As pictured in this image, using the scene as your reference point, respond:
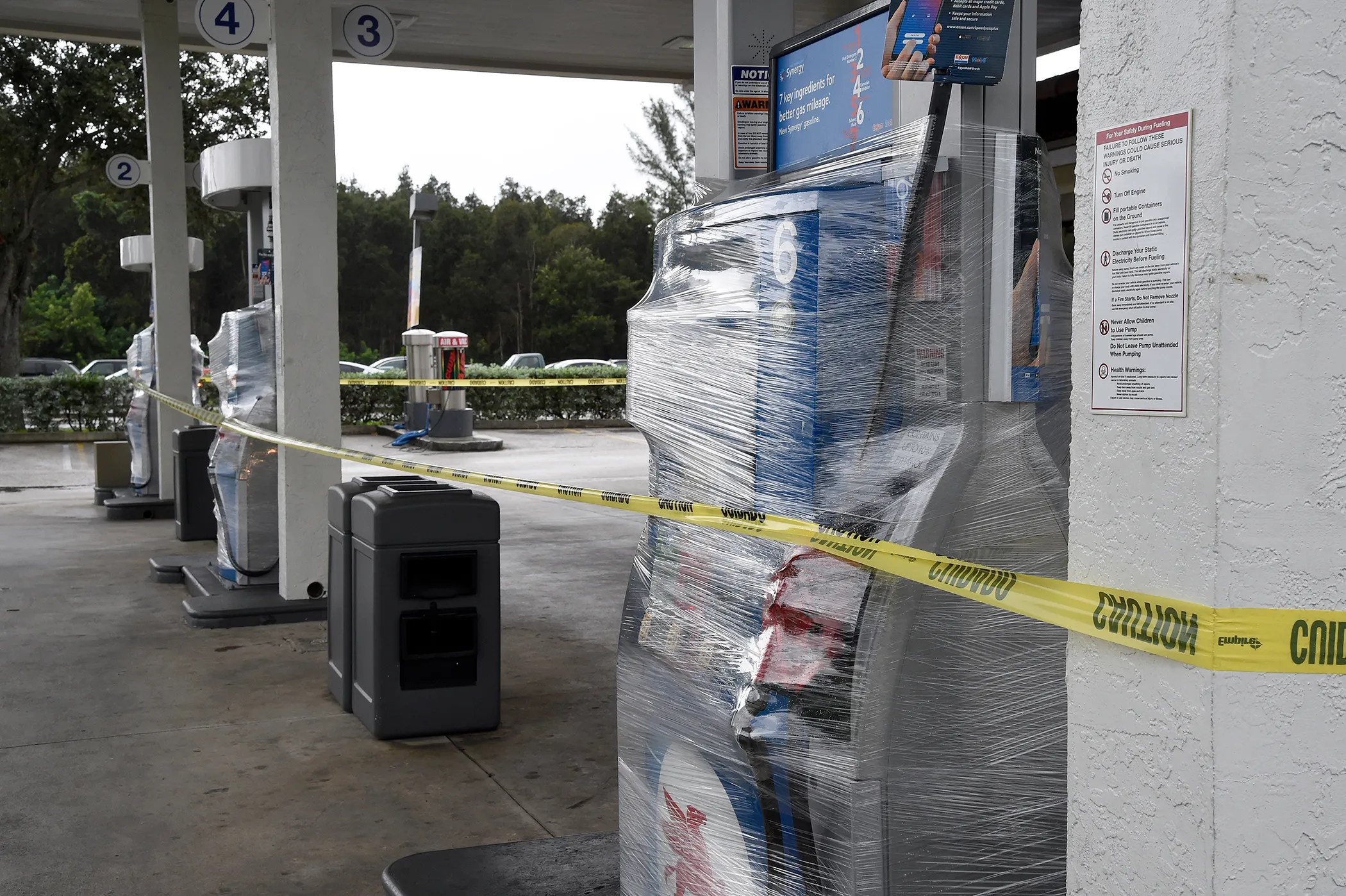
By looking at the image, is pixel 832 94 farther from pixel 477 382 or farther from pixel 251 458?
pixel 477 382

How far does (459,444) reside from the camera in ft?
62.3

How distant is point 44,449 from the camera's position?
17.9 m

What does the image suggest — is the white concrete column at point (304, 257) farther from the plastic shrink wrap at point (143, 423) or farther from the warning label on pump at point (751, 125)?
the plastic shrink wrap at point (143, 423)

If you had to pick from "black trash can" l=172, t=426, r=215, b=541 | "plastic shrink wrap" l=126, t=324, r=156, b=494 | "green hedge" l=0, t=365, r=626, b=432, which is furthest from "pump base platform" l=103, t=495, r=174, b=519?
"green hedge" l=0, t=365, r=626, b=432

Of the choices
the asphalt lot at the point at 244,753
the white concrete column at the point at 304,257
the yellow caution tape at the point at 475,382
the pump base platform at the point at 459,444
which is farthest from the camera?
the yellow caution tape at the point at 475,382

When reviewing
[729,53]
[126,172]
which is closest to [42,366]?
[126,172]

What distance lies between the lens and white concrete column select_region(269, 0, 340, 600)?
659 cm

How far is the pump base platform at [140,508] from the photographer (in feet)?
37.4

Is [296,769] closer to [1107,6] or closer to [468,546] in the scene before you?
[468,546]

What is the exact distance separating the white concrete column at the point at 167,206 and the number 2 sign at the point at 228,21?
4665 millimetres

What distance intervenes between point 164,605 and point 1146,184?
7.22 m

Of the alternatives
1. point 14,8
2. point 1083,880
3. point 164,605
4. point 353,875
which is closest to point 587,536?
point 164,605

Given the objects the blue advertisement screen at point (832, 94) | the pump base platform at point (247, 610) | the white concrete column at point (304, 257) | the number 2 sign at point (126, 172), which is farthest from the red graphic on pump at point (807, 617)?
the number 2 sign at point (126, 172)

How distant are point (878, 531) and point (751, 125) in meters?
1.45
